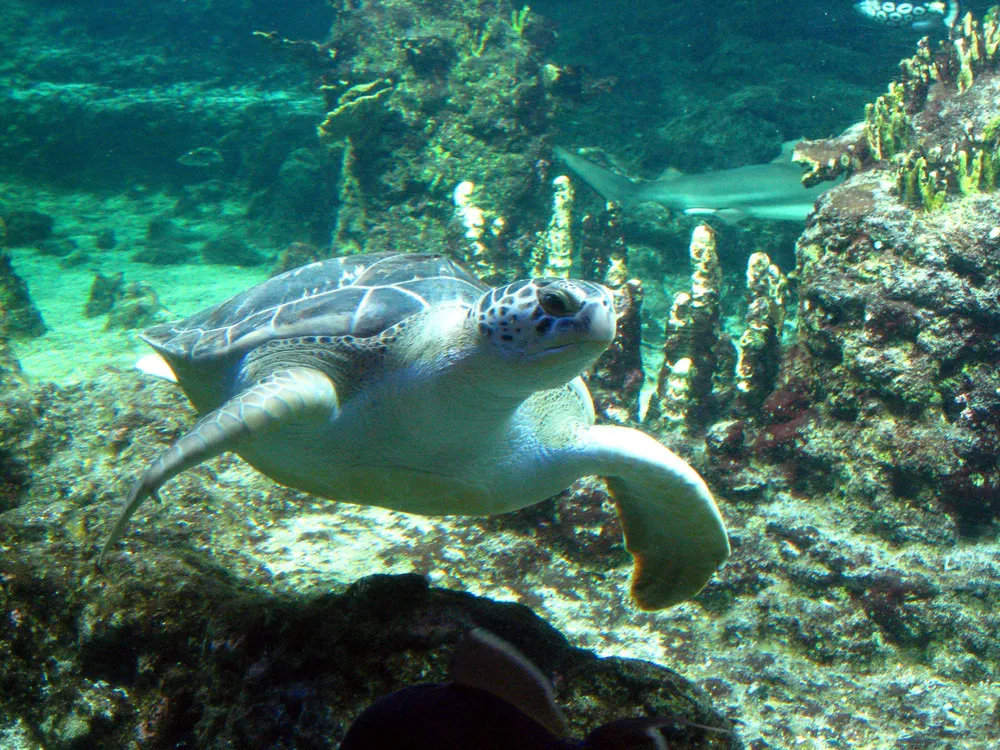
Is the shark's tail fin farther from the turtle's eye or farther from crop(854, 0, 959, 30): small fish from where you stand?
the turtle's eye

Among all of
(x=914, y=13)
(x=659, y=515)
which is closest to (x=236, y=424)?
(x=659, y=515)

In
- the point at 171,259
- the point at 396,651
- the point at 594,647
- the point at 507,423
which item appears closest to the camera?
the point at 396,651

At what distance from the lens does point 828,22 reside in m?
9.45

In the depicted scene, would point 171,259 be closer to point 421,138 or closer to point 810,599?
point 421,138

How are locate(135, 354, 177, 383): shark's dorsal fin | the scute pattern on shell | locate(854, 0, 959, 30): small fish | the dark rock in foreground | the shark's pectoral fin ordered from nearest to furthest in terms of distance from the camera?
the dark rock in foreground
the scute pattern on shell
locate(135, 354, 177, 383): shark's dorsal fin
the shark's pectoral fin
locate(854, 0, 959, 30): small fish

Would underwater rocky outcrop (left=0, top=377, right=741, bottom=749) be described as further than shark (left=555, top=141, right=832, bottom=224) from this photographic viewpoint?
No

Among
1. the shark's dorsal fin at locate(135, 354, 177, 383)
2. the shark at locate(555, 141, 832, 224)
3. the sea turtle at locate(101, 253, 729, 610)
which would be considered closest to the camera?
the sea turtle at locate(101, 253, 729, 610)

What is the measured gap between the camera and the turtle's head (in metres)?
1.67

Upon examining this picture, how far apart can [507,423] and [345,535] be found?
4.48 feet

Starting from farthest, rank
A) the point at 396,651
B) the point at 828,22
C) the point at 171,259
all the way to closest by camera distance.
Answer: the point at 171,259 → the point at 828,22 → the point at 396,651

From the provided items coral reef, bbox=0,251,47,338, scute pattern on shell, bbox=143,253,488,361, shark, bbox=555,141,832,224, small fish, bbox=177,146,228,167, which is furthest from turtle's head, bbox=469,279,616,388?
small fish, bbox=177,146,228,167

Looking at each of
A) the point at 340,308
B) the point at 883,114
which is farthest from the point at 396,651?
the point at 883,114

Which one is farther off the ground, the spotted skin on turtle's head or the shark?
the spotted skin on turtle's head

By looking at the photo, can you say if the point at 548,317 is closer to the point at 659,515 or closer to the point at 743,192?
the point at 659,515
